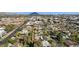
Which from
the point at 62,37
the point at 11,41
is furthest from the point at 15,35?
the point at 62,37

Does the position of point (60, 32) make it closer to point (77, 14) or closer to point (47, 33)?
point (47, 33)
